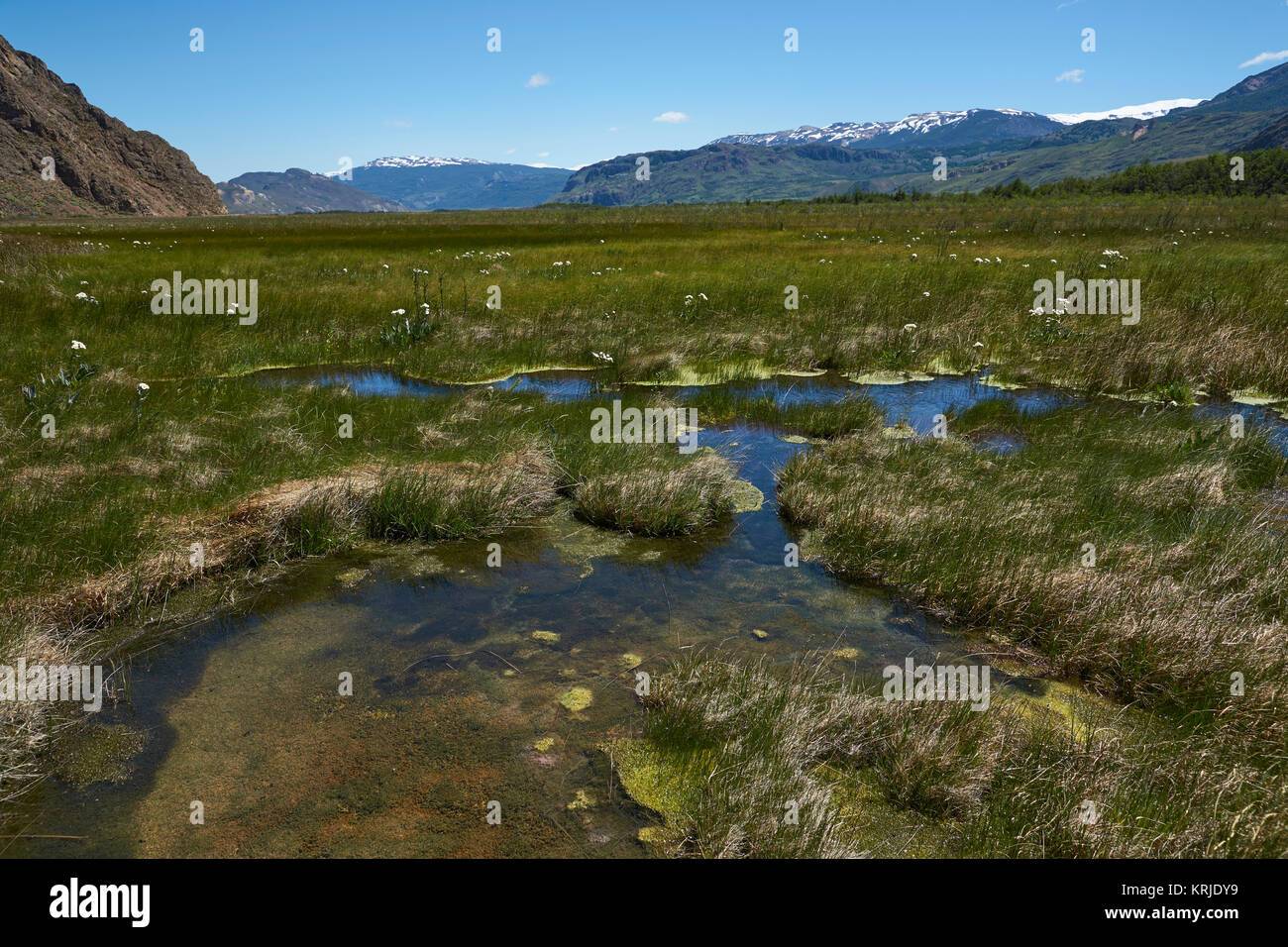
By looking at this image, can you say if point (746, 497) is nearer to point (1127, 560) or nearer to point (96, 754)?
point (1127, 560)

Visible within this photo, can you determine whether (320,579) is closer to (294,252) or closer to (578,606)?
(578,606)

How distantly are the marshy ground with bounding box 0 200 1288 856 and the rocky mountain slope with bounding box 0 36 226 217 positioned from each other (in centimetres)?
14579

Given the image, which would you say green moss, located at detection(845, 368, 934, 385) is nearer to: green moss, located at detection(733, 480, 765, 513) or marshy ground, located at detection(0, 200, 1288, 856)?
marshy ground, located at detection(0, 200, 1288, 856)

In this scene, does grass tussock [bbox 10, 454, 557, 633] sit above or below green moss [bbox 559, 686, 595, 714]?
above

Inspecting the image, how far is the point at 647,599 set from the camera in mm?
5816

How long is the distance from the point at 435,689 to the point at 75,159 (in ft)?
643

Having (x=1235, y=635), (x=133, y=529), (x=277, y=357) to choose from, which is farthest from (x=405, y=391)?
(x=1235, y=635)

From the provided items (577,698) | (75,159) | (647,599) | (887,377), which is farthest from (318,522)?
(75,159)

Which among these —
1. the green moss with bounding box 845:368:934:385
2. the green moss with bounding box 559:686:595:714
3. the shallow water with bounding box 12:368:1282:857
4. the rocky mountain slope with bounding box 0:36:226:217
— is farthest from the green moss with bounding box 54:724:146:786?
the rocky mountain slope with bounding box 0:36:226:217

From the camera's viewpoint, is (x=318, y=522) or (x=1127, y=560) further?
(x=318, y=522)

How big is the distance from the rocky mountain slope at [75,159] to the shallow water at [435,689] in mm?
149566

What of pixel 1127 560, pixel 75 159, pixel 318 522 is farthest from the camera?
pixel 75 159

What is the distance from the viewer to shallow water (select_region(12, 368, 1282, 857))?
11.1 ft
